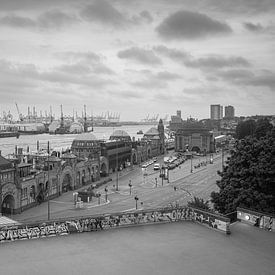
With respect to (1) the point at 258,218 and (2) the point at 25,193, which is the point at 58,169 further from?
(1) the point at 258,218

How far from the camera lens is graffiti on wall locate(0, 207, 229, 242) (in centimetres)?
2791

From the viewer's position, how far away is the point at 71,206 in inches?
2307

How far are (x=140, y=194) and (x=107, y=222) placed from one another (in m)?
36.9

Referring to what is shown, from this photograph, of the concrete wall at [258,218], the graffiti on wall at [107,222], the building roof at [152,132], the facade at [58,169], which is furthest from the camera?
the building roof at [152,132]

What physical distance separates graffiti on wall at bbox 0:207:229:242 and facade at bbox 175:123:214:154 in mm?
113177

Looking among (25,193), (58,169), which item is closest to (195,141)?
(58,169)

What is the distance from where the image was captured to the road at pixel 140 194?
5522 cm

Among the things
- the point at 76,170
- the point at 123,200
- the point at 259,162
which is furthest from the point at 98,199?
the point at 259,162

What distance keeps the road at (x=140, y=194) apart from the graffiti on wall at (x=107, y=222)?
2226cm

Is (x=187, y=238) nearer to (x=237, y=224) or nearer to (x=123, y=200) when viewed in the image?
(x=237, y=224)

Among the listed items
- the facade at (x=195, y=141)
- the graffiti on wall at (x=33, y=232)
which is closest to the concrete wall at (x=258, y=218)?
the graffiti on wall at (x=33, y=232)

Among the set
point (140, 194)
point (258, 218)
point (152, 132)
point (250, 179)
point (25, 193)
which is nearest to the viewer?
point (258, 218)

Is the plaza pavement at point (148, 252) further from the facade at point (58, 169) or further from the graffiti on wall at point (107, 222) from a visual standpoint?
the facade at point (58, 169)

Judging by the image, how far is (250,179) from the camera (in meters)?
38.2
